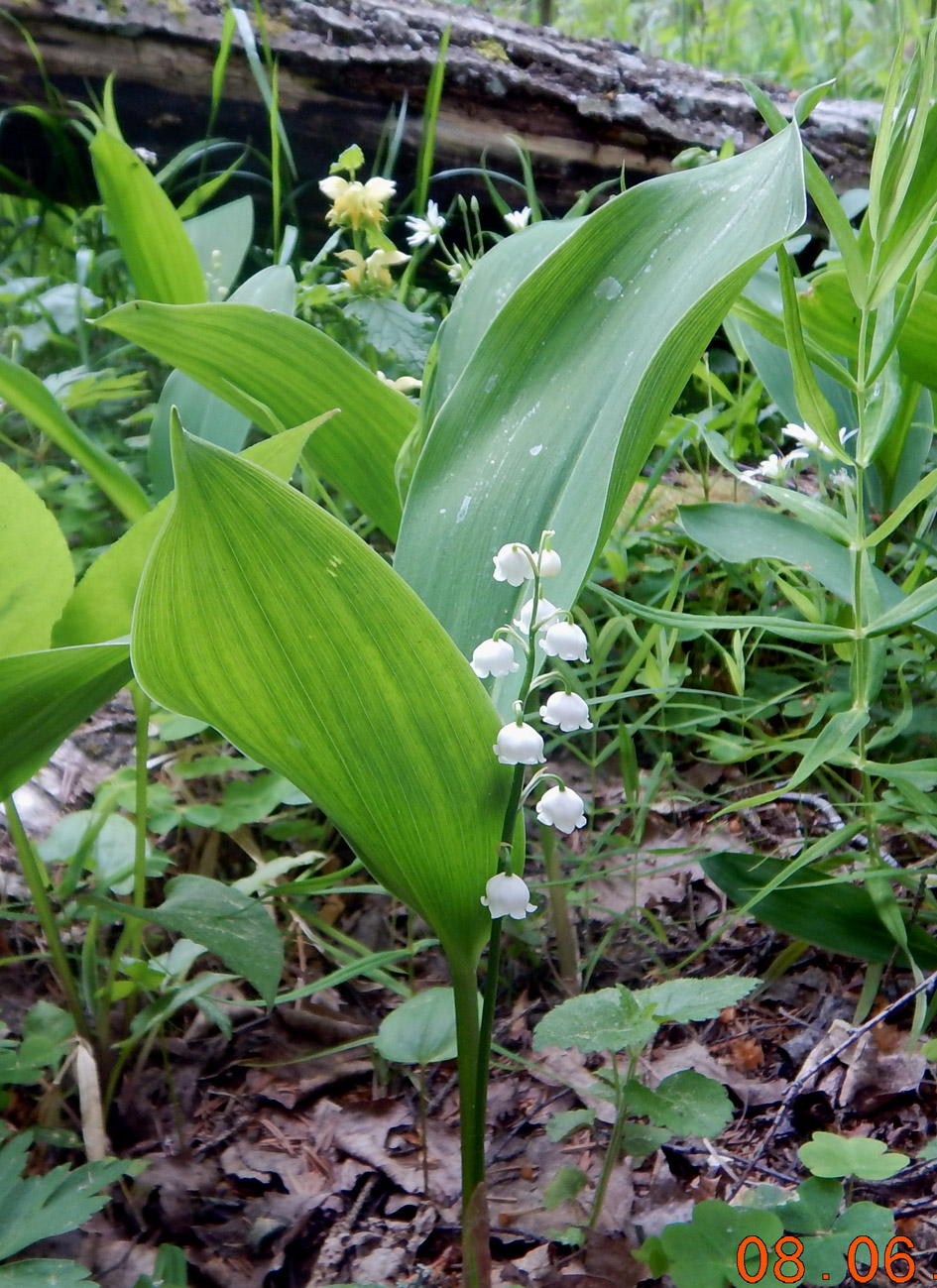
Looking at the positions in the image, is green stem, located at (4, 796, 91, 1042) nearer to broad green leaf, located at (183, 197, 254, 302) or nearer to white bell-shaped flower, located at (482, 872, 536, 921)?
white bell-shaped flower, located at (482, 872, 536, 921)

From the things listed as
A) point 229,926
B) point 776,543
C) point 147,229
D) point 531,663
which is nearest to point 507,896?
point 531,663

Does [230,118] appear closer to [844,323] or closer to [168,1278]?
[844,323]

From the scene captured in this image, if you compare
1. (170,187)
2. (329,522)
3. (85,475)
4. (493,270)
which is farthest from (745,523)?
(170,187)

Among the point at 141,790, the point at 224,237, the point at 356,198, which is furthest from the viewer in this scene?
the point at 224,237

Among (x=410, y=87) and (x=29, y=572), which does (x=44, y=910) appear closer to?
(x=29, y=572)

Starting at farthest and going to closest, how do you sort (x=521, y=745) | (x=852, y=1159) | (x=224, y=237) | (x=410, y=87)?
(x=410, y=87), (x=224, y=237), (x=852, y=1159), (x=521, y=745)

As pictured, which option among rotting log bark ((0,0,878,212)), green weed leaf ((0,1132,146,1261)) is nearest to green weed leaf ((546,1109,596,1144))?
green weed leaf ((0,1132,146,1261))
